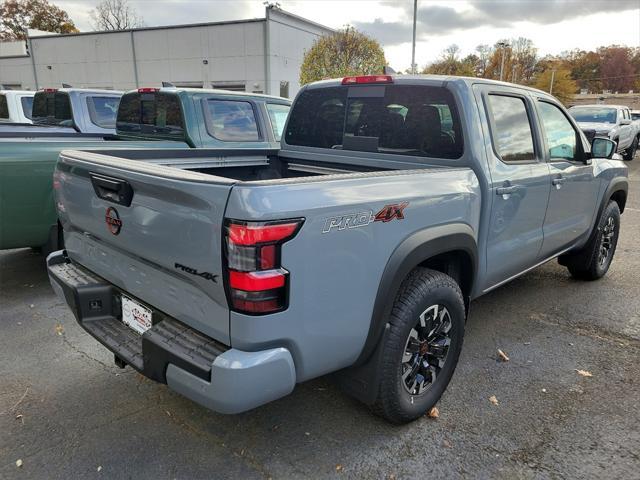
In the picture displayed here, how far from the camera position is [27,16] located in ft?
182

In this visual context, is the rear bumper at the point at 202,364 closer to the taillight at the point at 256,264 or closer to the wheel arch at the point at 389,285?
the taillight at the point at 256,264

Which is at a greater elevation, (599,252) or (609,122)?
(609,122)

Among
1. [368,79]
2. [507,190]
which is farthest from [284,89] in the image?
[507,190]

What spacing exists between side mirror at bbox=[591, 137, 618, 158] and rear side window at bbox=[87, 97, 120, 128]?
6709mm

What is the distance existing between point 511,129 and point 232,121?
146 inches

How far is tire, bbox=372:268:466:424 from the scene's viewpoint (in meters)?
2.44

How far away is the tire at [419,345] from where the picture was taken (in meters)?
2.44

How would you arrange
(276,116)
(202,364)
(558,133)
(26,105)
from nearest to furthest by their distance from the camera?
(202,364) → (558,133) → (276,116) → (26,105)

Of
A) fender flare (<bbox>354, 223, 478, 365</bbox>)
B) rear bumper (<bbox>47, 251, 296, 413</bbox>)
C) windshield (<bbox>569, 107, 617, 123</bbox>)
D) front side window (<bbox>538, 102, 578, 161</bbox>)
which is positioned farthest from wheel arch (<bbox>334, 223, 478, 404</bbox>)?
windshield (<bbox>569, 107, 617, 123</bbox>)

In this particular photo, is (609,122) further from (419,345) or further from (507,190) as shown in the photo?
(419,345)

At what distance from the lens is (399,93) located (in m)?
3.27

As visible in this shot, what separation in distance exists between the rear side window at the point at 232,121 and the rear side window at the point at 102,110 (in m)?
2.64

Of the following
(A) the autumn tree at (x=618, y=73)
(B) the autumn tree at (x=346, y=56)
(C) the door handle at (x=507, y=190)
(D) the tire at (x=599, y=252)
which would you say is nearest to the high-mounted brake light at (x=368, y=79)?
(C) the door handle at (x=507, y=190)

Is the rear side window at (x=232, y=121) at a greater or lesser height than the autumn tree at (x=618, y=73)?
lesser
